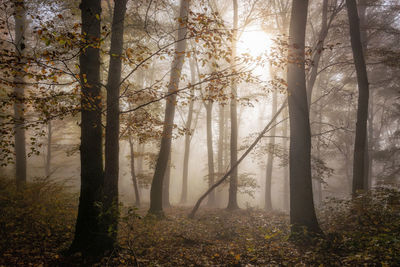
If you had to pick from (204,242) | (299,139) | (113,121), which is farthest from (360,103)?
(113,121)

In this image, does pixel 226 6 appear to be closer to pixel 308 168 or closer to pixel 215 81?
pixel 215 81

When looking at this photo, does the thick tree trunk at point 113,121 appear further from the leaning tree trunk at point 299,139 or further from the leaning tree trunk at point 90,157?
the leaning tree trunk at point 299,139

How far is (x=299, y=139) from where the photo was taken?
6.27 meters

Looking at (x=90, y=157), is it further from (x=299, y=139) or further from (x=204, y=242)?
(x=299, y=139)

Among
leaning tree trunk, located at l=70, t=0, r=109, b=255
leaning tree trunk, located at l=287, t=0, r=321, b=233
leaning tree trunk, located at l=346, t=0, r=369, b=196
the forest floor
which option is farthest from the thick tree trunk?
leaning tree trunk, located at l=346, t=0, r=369, b=196

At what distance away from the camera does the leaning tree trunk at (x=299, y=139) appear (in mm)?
6105

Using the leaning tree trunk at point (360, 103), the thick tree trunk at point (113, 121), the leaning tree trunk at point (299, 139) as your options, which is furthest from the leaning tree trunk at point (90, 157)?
the leaning tree trunk at point (360, 103)

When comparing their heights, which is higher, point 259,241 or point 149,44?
point 149,44

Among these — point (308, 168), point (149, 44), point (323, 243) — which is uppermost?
point (149, 44)

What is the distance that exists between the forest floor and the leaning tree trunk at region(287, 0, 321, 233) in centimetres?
77

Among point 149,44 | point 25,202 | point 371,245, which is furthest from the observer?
point 149,44

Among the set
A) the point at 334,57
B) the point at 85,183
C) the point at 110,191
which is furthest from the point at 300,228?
the point at 334,57

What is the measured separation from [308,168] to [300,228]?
1.61m

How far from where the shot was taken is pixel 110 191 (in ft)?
17.5
